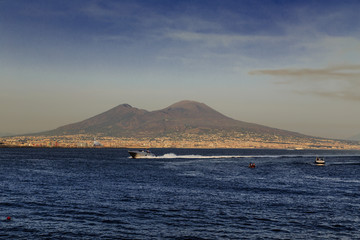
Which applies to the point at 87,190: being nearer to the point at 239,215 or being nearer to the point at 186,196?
the point at 186,196

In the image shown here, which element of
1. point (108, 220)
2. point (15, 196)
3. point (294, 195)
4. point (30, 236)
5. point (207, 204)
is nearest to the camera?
point (30, 236)

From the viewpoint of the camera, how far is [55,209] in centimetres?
5009

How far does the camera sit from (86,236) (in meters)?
37.3

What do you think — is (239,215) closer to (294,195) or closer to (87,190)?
(294,195)

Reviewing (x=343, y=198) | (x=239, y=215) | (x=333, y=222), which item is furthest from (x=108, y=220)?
(x=343, y=198)

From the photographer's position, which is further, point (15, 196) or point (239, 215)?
point (15, 196)

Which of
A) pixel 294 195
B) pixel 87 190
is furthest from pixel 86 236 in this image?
pixel 294 195

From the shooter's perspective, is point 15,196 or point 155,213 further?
point 15,196

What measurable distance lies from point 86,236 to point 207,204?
22.3 metres

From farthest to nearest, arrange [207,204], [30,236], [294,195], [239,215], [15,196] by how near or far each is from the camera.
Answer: [294,195], [15,196], [207,204], [239,215], [30,236]

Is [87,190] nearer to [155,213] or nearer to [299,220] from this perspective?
[155,213]

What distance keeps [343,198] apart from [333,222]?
20.8 meters

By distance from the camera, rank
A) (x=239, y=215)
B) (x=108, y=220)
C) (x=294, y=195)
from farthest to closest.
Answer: (x=294, y=195) → (x=239, y=215) → (x=108, y=220)

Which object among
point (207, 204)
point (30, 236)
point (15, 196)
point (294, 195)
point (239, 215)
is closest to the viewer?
point (30, 236)
